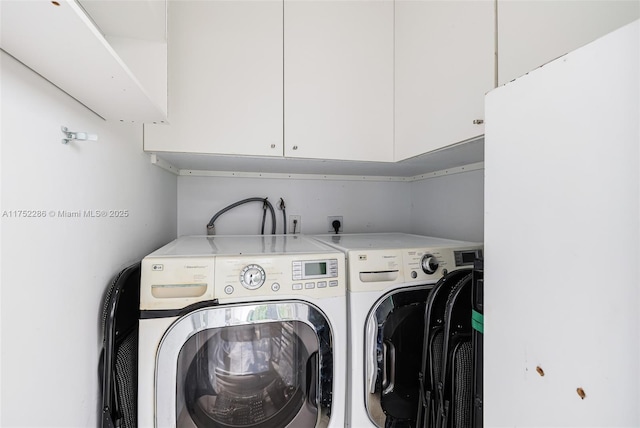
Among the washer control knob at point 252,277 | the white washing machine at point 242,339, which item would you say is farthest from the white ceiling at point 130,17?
the washer control knob at point 252,277

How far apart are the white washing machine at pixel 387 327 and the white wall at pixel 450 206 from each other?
1.65ft

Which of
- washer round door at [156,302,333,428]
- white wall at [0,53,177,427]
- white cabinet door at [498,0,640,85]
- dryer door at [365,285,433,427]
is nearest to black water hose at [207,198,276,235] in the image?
white wall at [0,53,177,427]

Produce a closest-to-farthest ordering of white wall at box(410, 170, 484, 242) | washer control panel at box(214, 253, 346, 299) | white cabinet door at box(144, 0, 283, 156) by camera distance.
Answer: washer control panel at box(214, 253, 346, 299), white cabinet door at box(144, 0, 283, 156), white wall at box(410, 170, 484, 242)

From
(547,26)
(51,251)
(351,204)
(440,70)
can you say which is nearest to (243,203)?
(351,204)

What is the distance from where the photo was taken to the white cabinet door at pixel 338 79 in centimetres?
127

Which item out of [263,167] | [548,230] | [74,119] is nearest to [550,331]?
[548,230]

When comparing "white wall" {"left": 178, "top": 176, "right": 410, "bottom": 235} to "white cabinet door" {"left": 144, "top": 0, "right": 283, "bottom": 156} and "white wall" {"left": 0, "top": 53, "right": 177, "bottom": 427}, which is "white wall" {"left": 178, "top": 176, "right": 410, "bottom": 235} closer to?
"white cabinet door" {"left": 144, "top": 0, "right": 283, "bottom": 156}

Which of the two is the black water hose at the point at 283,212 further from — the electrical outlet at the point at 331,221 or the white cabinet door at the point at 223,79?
the white cabinet door at the point at 223,79

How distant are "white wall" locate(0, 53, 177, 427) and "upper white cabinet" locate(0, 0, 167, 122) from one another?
34 millimetres

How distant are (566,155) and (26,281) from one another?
100 centimetres

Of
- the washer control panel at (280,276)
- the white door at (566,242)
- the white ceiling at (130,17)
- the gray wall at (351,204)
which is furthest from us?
the gray wall at (351,204)

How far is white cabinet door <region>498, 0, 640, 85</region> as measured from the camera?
644mm

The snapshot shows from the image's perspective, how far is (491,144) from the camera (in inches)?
23.5

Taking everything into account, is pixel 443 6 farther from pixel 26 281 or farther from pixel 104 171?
pixel 26 281
